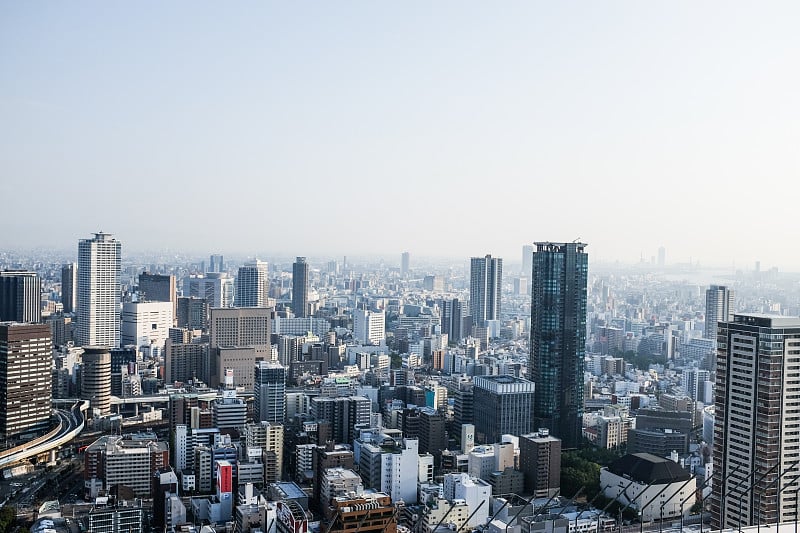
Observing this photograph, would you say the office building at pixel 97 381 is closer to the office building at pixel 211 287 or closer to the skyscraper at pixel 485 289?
the office building at pixel 211 287

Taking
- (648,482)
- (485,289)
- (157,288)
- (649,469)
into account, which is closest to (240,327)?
(157,288)

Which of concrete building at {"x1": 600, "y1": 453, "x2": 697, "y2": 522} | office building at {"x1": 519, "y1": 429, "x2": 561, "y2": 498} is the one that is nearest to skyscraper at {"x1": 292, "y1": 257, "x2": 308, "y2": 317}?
office building at {"x1": 519, "y1": 429, "x2": 561, "y2": 498}

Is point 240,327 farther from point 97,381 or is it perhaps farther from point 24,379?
point 24,379

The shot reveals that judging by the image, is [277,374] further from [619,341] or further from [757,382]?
[619,341]

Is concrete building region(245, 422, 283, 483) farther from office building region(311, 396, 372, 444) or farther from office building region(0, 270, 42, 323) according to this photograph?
office building region(0, 270, 42, 323)

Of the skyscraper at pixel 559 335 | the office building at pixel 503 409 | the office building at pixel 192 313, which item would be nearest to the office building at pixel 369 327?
the office building at pixel 192 313
